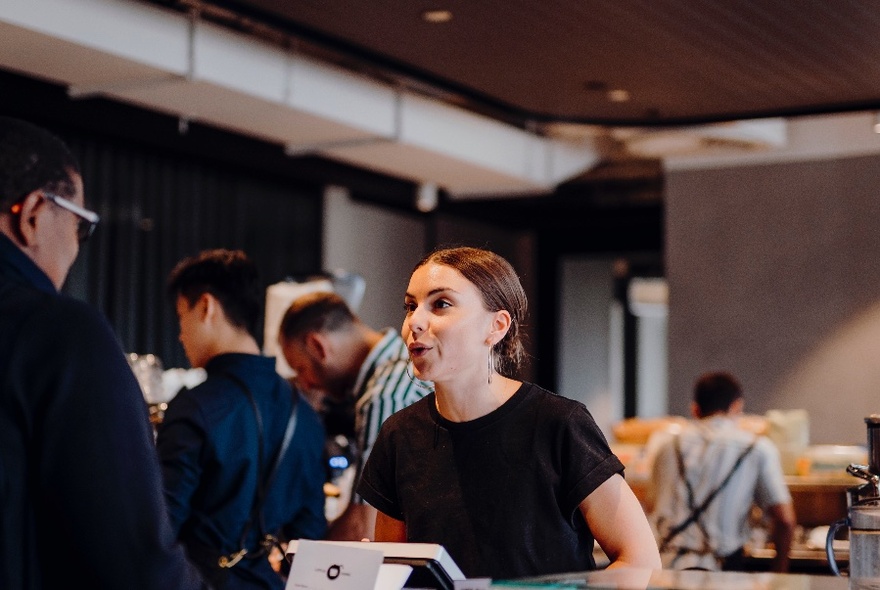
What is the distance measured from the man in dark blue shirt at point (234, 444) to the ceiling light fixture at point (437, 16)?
1.86 meters

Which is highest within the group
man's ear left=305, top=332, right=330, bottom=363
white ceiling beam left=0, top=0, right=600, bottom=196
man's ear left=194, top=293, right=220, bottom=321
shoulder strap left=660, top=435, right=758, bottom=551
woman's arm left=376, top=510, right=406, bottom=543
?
white ceiling beam left=0, top=0, right=600, bottom=196

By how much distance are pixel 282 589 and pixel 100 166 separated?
4.03 meters

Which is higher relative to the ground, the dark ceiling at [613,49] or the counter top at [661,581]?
the dark ceiling at [613,49]

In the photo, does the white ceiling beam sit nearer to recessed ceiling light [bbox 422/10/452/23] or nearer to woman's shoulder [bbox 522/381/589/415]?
recessed ceiling light [bbox 422/10/452/23]

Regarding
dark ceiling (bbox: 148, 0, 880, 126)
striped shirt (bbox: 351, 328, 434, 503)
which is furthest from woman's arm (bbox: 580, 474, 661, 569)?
dark ceiling (bbox: 148, 0, 880, 126)

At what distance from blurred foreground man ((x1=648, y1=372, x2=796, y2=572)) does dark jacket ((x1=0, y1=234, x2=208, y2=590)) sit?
375 centimetres

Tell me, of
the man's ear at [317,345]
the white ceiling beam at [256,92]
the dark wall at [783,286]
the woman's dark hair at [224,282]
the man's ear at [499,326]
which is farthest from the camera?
the dark wall at [783,286]

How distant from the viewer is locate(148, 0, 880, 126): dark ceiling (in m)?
4.59

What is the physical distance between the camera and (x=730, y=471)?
195 inches

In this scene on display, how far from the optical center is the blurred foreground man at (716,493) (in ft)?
16.2

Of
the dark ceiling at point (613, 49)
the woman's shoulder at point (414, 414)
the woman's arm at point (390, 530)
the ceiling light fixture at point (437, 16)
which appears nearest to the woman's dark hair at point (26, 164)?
the woman's shoulder at point (414, 414)

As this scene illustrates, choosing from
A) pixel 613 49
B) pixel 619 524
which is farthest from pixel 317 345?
pixel 613 49

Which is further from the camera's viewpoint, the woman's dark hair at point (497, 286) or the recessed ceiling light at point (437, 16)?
the recessed ceiling light at point (437, 16)

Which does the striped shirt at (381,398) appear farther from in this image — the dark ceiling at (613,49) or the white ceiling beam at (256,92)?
the white ceiling beam at (256,92)
